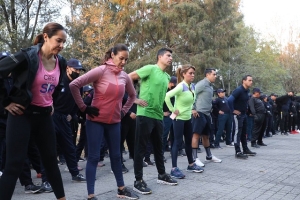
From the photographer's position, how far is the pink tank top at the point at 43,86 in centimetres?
394

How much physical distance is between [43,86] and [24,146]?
0.65 meters

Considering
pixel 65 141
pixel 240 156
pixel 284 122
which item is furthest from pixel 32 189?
pixel 284 122

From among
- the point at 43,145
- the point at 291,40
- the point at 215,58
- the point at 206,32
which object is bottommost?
the point at 43,145

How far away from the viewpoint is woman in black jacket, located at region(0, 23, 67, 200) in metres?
3.80

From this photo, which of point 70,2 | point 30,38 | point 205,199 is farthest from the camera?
point 70,2

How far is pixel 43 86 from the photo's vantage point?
4004 mm

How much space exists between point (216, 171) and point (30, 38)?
21432mm

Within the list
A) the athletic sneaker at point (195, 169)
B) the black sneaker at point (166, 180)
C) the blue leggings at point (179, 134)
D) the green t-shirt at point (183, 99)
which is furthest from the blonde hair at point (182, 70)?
the black sneaker at point (166, 180)

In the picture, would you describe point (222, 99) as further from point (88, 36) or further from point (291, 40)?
point (291, 40)

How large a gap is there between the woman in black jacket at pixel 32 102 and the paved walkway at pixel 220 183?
1.64 m

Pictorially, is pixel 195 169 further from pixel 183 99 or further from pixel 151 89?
pixel 151 89

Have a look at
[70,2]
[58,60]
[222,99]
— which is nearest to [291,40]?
[70,2]

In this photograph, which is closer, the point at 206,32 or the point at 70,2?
the point at 206,32

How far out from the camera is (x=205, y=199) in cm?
547
